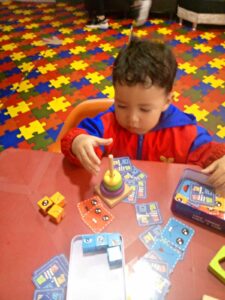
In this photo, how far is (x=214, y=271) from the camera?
0.52 m

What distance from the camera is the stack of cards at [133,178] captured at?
0.66m

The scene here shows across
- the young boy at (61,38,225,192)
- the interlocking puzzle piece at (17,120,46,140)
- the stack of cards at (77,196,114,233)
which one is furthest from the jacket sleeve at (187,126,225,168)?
the interlocking puzzle piece at (17,120,46,140)

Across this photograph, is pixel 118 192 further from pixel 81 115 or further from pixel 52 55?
pixel 52 55

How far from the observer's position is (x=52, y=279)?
526 mm

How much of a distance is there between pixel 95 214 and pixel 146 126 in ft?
0.98

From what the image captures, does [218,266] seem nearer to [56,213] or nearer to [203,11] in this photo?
[56,213]

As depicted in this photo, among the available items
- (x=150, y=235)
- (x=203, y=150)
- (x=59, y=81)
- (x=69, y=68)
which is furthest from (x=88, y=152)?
(x=69, y=68)

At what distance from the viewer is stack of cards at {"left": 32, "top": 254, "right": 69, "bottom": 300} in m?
0.51

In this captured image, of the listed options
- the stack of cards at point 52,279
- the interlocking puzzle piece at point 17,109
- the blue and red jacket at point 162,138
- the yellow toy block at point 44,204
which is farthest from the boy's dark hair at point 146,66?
the interlocking puzzle piece at point 17,109

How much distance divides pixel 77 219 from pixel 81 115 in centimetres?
51

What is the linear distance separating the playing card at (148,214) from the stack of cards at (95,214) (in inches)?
2.5

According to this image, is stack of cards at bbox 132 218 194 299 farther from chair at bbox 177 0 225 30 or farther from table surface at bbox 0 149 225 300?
chair at bbox 177 0 225 30

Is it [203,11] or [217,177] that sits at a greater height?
[203,11]

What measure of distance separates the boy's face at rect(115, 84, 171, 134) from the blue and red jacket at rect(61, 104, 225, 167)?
102 millimetres
